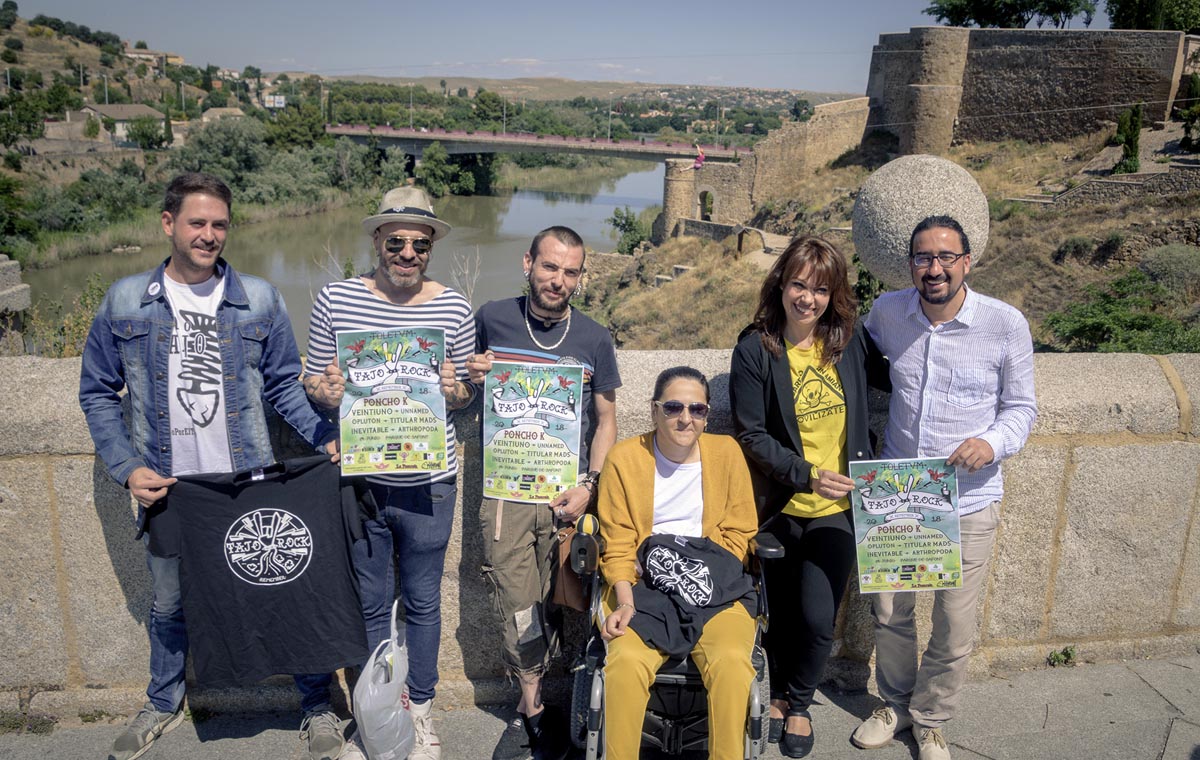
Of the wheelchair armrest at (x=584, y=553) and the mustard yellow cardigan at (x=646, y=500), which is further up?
the mustard yellow cardigan at (x=646, y=500)

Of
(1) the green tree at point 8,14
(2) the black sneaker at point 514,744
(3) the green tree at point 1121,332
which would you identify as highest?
(1) the green tree at point 8,14

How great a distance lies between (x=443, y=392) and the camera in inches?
104

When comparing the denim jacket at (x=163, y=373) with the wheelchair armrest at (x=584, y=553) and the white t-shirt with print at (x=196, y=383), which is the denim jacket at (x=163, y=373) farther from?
the wheelchair armrest at (x=584, y=553)

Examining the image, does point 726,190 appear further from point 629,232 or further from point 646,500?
point 646,500

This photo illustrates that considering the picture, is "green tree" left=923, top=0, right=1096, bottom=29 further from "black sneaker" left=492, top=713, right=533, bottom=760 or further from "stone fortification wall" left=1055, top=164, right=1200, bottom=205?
"black sneaker" left=492, top=713, right=533, bottom=760

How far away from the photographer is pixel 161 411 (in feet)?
8.27

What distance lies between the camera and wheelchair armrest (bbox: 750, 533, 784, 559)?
8.29 ft

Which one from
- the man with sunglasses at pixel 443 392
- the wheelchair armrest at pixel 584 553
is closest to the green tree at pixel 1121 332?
the wheelchair armrest at pixel 584 553

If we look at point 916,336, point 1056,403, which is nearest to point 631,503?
point 916,336

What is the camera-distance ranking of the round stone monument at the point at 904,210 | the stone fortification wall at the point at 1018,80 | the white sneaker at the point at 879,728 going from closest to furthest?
the white sneaker at the point at 879,728 < the round stone monument at the point at 904,210 < the stone fortification wall at the point at 1018,80

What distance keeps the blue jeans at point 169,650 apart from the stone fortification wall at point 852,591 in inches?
6.0

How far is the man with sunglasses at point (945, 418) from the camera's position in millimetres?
2674

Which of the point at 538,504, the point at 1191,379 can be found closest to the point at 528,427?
the point at 538,504

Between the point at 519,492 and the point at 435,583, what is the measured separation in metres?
0.42
